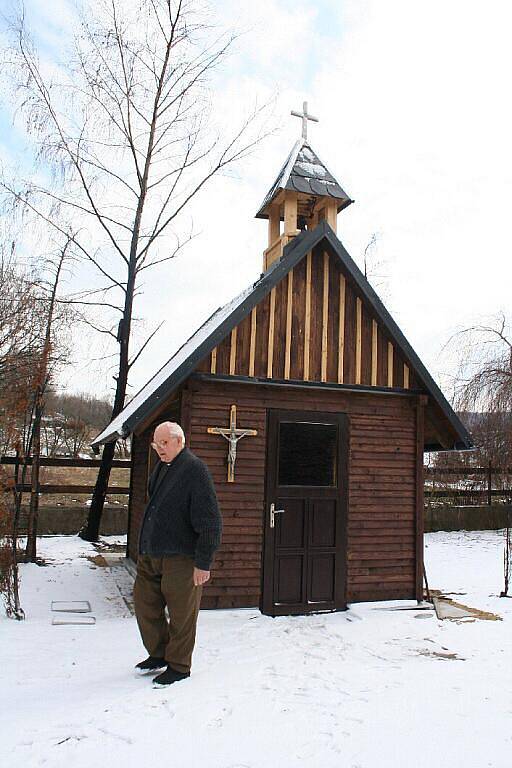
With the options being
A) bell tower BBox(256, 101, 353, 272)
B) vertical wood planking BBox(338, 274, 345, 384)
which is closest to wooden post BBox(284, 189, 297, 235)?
bell tower BBox(256, 101, 353, 272)

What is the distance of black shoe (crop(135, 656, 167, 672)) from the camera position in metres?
4.98

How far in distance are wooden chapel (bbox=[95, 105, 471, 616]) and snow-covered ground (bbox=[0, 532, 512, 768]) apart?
501mm

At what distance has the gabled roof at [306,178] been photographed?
29.2 ft

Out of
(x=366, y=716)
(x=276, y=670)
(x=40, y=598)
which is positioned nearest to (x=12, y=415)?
(x=40, y=598)

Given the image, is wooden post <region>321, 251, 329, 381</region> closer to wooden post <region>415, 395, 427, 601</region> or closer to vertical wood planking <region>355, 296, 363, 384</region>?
vertical wood planking <region>355, 296, 363, 384</region>

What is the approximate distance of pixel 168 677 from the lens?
4742 millimetres

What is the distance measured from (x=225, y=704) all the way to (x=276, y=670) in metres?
0.92

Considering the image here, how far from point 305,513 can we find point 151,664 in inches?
117

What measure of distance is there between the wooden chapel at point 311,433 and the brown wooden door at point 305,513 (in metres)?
0.01

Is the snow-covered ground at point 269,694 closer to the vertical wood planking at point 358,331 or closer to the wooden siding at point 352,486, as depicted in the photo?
the wooden siding at point 352,486

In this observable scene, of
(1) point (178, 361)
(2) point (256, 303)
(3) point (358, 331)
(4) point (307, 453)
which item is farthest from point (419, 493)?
(1) point (178, 361)

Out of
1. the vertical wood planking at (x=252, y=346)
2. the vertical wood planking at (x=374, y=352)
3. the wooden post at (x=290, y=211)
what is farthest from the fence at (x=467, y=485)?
the vertical wood planking at (x=252, y=346)

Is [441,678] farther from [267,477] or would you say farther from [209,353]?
[209,353]

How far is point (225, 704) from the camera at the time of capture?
4.45 metres
